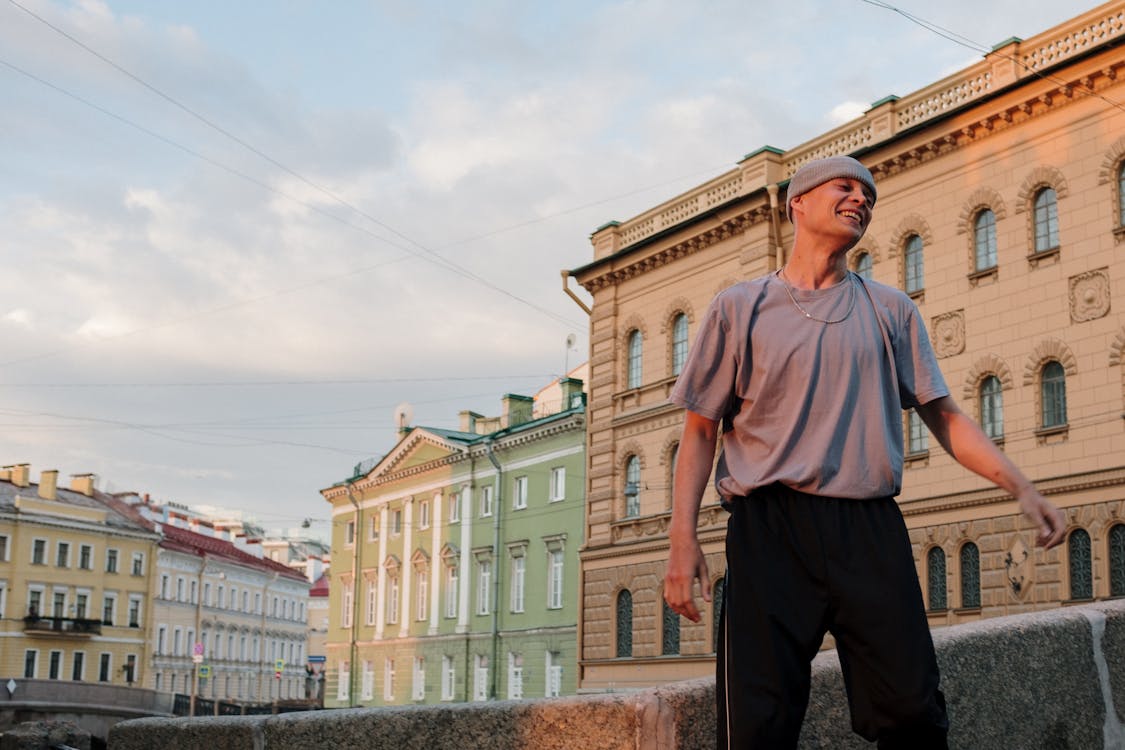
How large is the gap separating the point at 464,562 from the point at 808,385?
4721cm

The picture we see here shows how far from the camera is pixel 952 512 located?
26156 mm

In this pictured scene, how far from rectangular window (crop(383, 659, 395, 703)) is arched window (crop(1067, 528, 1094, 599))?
1420 inches

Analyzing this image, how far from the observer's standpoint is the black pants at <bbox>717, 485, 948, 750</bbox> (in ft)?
10.1

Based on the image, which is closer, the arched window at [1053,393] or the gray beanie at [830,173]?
the gray beanie at [830,173]

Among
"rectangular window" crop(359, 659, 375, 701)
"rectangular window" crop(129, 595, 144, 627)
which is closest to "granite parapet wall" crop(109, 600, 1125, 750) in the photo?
"rectangular window" crop(359, 659, 375, 701)

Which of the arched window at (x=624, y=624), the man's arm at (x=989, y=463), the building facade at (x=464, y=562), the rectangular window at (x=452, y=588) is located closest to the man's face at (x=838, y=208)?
the man's arm at (x=989, y=463)

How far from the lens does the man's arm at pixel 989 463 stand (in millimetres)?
3426

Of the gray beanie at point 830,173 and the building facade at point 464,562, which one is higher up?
the building facade at point 464,562

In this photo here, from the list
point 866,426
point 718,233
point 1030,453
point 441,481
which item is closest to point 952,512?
point 1030,453

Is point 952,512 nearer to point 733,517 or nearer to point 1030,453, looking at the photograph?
point 1030,453

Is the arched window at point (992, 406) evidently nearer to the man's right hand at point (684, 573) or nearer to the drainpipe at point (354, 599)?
the man's right hand at point (684, 573)

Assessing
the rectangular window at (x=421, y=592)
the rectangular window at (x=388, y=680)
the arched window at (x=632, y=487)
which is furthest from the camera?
the rectangular window at (x=388, y=680)

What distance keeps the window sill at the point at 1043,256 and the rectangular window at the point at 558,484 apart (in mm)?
21384

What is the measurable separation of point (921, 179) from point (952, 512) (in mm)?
6485
